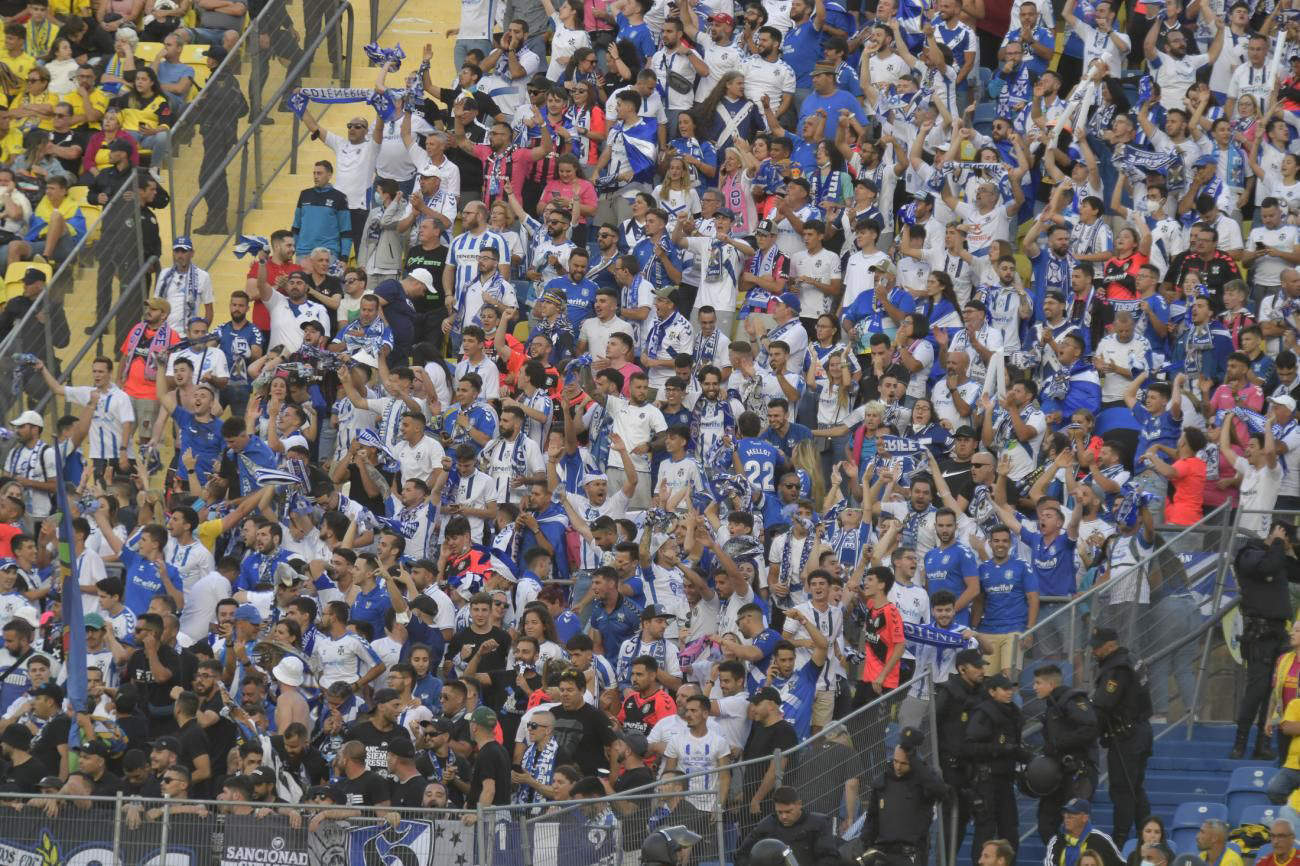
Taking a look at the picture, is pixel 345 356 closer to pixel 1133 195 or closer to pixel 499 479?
pixel 499 479

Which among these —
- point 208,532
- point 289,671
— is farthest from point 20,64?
point 289,671

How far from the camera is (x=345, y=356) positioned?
20.1m

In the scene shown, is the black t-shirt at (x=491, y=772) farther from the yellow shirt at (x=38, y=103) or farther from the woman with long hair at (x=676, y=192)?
the yellow shirt at (x=38, y=103)

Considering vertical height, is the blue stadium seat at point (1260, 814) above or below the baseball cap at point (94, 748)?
below

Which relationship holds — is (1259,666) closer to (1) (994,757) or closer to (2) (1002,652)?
(2) (1002,652)

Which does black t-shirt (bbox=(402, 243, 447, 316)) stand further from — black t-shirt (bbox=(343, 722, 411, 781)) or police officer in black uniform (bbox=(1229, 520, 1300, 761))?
police officer in black uniform (bbox=(1229, 520, 1300, 761))

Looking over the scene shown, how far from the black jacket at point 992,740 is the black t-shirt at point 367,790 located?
12.3 feet

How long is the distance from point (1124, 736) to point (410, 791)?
470cm

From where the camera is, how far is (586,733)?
15844 millimetres

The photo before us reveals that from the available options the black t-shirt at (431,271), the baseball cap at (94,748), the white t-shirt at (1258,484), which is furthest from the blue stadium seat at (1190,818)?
the black t-shirt at (431,271)

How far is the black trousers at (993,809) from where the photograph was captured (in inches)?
624

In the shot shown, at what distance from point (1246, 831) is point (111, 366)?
10.1 m

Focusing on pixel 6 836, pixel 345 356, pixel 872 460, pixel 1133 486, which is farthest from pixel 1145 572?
pixel 6 836

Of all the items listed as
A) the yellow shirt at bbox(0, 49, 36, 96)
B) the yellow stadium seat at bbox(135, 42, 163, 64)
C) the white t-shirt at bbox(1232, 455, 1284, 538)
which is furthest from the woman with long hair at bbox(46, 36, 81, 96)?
the white t-shirt at bbox(1232, 455, 1284, 538)
